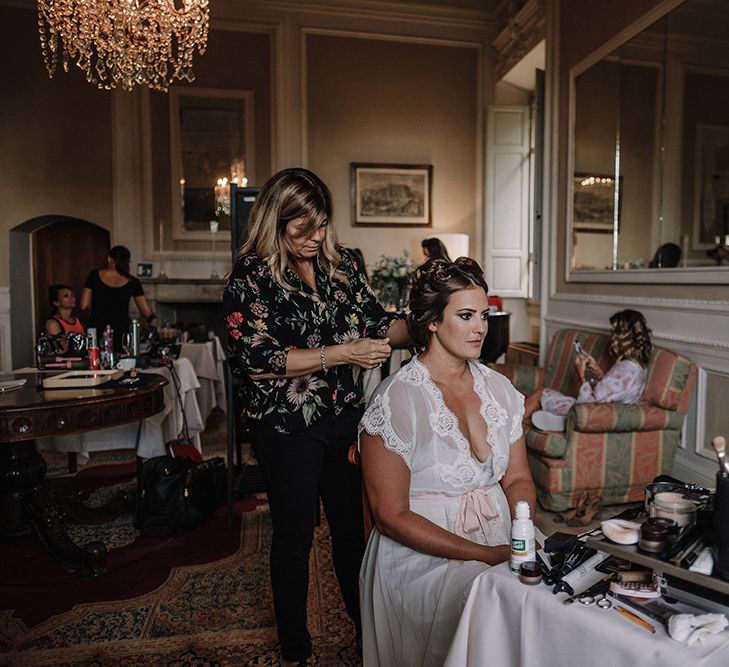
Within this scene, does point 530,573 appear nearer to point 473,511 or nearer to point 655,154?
point 473,511

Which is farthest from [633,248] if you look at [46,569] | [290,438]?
[46,569]

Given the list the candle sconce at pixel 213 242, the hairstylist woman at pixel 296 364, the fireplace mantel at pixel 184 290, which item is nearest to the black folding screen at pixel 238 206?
the hairstylist woman at pixel 296 364

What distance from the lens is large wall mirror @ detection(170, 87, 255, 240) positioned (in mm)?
7125

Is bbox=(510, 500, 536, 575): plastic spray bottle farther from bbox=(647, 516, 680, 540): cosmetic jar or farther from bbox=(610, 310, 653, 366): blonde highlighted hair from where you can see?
bbox=(610, 310, 653, 366): blonde highlighted hair

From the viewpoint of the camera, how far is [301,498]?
75.2 inches

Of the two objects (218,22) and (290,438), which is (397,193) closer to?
(218,22)

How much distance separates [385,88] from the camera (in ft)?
24.7

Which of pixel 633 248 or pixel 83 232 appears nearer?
pixel 633 248

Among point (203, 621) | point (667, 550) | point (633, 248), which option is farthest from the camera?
point (633, 248)

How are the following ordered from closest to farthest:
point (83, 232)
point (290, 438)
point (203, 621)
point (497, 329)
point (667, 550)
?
point (667, 550) < point (290, 438) < point (203, 621) < point (497, 329) < point (83, 232)

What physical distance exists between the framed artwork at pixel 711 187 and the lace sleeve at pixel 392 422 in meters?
2.87

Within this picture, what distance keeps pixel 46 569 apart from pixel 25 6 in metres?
6.41

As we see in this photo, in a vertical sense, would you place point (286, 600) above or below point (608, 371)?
below

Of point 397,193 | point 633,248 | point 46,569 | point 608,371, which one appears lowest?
point 46,569
